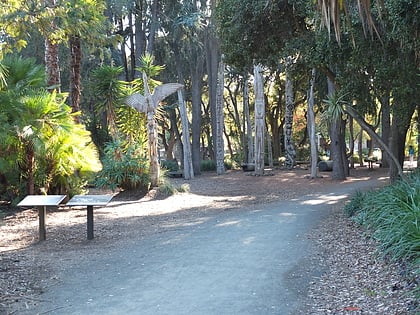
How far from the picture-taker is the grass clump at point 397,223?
588 centimetres

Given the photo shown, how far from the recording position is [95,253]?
8203 millimetres

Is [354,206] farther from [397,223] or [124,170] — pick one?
[124,170]

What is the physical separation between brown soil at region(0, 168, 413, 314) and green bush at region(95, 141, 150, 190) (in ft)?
1.45

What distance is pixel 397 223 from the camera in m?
6.75

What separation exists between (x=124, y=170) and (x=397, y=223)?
11729 millimetres

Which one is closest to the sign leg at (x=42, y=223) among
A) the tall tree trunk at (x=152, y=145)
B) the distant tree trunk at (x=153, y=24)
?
the tall tree trunk at (x=152, y=145)

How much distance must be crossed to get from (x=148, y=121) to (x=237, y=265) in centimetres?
1111

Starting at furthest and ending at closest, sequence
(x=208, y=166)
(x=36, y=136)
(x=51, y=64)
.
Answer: (x=208, y=166), (x=51, y=64), (x=36, y=136)

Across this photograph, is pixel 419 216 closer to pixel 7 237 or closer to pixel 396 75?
pixel 396 75

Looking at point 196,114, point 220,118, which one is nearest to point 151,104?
point 220,118

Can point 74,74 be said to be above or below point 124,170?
above

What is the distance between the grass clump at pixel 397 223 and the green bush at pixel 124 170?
910 cm

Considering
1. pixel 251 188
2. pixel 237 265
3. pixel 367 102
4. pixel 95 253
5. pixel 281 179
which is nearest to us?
pixel 237 265

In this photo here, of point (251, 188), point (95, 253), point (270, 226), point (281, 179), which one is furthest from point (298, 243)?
point (281, 179)
